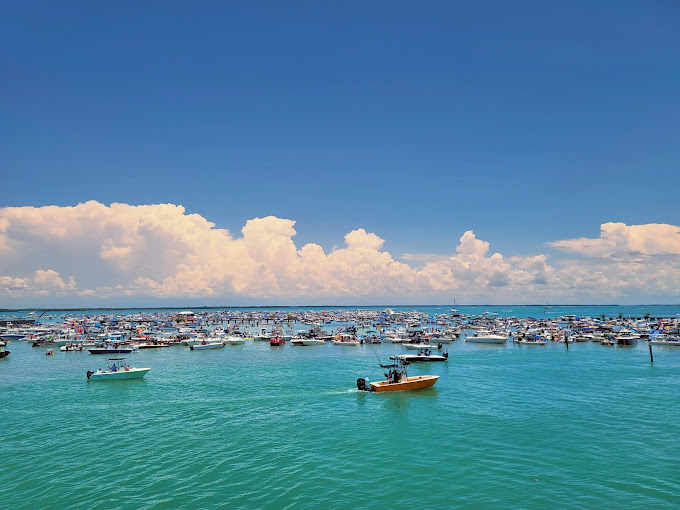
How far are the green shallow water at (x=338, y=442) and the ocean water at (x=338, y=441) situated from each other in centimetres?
14

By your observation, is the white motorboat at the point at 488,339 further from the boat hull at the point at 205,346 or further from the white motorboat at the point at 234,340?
the boat hull at the point at 205,346

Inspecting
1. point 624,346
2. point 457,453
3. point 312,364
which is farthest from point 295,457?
point 624,346

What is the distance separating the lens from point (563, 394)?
154ft

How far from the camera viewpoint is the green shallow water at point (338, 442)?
23.1 metres

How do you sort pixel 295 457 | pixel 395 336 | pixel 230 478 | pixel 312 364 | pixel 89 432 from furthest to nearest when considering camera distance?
pixel 395 336 < pixel 312 364 < pixel 89 432 < pixel 295 457 < pixel 230 478

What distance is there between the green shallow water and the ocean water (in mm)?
144

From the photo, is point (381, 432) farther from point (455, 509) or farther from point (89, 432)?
point (89, 432)

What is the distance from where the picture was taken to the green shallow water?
23.1 m

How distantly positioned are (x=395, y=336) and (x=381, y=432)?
→ 81.0 meters

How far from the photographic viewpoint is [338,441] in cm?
3203

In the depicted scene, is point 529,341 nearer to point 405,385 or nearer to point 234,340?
point 405,385

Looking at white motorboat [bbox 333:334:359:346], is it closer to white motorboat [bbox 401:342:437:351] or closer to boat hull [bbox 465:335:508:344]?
white motorboat [bbox 401:342:437:351]

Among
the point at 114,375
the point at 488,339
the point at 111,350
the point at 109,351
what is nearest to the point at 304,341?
the point at 111,350

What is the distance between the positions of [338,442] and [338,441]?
0.24 metres
